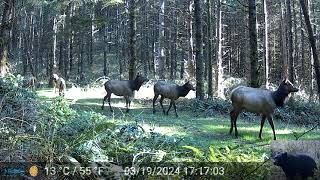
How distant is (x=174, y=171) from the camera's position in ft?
21.1

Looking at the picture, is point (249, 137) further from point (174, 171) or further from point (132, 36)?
point (132, 36)

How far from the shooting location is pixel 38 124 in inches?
317

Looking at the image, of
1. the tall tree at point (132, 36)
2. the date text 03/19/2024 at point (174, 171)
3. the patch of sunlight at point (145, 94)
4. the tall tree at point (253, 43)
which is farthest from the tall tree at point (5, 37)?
the date text 03/19/2024 at point (174, 171)

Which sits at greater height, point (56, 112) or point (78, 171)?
point (56, 112)

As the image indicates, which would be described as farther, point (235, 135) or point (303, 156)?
point (235, 135)

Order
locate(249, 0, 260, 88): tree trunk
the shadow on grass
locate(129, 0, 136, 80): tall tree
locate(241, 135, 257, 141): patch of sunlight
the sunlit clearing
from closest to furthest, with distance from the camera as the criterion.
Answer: the shadow on grass < locate(241, 135, 257, 141): patch of sunlight < the sunlit clearing < locate(249, 0, 260, 88): tree trunk < locate(129, 0, 136, 80): tall tree

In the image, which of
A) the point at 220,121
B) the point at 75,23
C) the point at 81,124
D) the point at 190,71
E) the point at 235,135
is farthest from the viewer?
the point at 190,71

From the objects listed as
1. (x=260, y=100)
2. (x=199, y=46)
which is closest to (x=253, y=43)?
(x=199, y=46)

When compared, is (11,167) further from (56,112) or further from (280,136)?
(280,136)

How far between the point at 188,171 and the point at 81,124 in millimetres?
3630

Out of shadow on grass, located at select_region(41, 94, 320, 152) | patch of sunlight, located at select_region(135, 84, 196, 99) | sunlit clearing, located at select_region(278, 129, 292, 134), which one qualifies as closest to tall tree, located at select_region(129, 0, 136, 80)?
patch of sunlight, located at select_region(135, 84, 196, 99)

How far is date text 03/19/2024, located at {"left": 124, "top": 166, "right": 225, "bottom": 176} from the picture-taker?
6297 millimetres

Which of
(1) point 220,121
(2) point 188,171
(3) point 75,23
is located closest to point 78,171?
(2) point 188,171

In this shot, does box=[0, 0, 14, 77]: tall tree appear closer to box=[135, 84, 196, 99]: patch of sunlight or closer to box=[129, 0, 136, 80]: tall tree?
box=[129, 0, 136, 80]: tall tree
